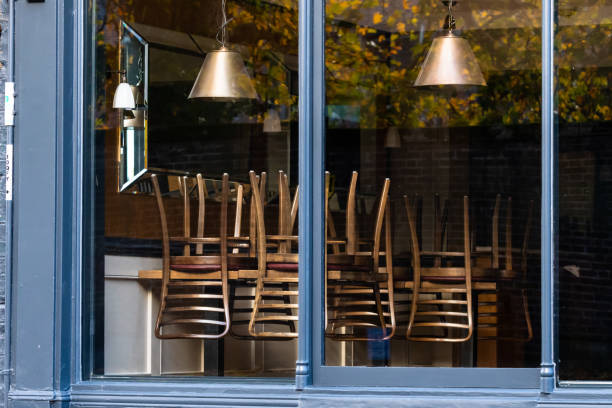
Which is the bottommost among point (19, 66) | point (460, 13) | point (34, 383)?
point (34, 383)

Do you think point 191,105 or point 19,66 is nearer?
point 19,66

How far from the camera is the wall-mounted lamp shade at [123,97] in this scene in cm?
493

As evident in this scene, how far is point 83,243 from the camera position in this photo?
433cm

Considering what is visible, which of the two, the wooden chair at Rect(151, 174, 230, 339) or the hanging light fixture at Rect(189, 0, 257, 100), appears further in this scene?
the hanging light fixture at Rect(189, 0, 257, 100)

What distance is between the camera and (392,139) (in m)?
9.58

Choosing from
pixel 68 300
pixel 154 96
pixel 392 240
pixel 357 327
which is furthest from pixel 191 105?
pixel 68 300

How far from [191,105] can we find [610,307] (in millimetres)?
3327

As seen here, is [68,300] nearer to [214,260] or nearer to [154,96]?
[214,260]

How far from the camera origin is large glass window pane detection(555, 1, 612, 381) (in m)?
4.02

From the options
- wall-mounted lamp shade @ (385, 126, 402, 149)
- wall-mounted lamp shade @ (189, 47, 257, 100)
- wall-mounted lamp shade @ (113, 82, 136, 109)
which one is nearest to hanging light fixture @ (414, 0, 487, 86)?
wall-mounted lamp shade @ (189, 47, 257, 100)

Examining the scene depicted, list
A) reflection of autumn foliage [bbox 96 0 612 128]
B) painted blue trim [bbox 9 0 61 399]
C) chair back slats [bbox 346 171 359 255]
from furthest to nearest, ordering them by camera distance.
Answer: reflection of autumn foliage [bbox 96 0 612 128]
chair back slats [bbox 346 171 359 255]
painted blue trim [bbox 9 0 61 399]

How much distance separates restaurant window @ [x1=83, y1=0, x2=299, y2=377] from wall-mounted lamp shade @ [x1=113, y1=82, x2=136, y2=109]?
0.04ft

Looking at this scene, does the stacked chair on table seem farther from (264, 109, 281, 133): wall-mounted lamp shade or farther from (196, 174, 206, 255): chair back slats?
(264, 109, 281, 133): wall-mounted lamp shade

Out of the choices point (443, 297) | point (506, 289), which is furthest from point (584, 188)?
point (443, 297)
